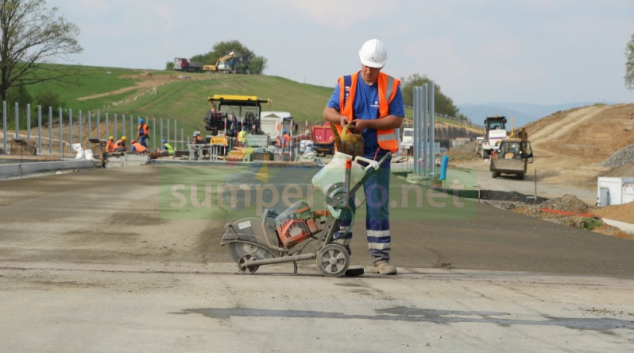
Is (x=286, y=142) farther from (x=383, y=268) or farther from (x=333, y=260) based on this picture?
(x=333, y=260)

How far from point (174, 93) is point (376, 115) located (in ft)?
353

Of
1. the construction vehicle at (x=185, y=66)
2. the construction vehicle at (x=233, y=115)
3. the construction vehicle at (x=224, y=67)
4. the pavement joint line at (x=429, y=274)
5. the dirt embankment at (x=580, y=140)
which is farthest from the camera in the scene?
the construction vehicle at (x=185, y=66)

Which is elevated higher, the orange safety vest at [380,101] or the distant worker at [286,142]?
the distant worker at [286,142]

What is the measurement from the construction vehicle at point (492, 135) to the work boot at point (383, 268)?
54750mm

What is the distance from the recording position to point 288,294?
253 inches

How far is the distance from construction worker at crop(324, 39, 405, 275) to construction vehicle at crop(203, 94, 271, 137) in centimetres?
3237

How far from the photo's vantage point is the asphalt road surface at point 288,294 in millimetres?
4750

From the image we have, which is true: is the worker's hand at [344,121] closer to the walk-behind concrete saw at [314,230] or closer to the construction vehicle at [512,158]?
the walk-behind concrete saw at [314,230]

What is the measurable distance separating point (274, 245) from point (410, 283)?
132 cm

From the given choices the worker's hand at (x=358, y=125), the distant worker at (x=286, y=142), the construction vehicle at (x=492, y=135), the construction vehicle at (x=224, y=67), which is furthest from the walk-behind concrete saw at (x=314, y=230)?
the construction vehicle at (x=224, y=67)

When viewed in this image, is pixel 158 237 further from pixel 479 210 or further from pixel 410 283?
pixel 479 210

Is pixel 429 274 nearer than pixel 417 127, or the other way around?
pixel 429 274

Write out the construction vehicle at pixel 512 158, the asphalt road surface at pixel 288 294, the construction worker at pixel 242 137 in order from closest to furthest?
1. the asphalt road surface at pixel 288 294
2. the construction worker at pixel 242 137
3. the construction vehicle at pixel 512 158

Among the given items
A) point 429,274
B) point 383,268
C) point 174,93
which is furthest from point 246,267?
point 174,93
